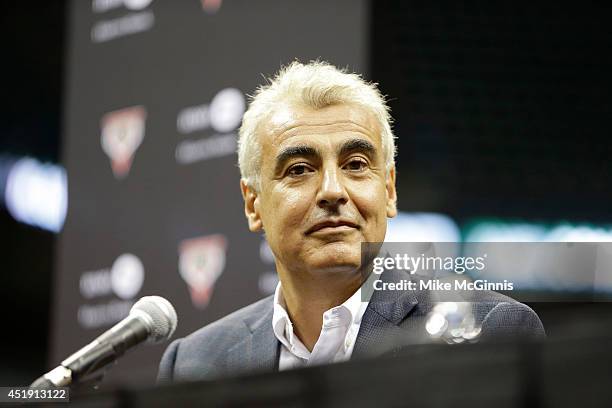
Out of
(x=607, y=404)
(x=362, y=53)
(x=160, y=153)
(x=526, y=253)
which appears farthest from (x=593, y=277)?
(x=160, y=153)

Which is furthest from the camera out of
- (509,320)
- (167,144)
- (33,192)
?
(33,192)

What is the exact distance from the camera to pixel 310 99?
2.09 metres

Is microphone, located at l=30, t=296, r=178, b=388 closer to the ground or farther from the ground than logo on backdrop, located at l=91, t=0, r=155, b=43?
closer to the ground

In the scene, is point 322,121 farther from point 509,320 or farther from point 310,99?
point 509,320

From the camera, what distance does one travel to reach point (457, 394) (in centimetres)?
98

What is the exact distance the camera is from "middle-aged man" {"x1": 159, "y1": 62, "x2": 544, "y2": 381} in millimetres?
1957

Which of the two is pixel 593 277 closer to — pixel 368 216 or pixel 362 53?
pixel 368 216

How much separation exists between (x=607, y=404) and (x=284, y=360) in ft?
3.92

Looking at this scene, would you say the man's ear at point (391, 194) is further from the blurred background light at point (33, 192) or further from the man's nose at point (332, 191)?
the blurred background light at point (33, 192)

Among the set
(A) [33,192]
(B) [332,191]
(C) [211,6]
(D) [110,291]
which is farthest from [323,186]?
(A) [33,192]

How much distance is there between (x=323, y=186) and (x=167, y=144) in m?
1.71

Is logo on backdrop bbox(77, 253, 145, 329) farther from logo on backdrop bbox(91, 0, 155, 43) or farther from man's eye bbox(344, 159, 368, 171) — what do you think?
man's eye bbox(344, 159, 368, 171)

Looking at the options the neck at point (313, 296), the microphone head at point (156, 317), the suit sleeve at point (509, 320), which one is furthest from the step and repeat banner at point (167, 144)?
the suit sleeve at point (509, 320)

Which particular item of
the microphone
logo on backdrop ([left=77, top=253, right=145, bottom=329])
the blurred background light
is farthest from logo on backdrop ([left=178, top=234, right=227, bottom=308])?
the microphone
